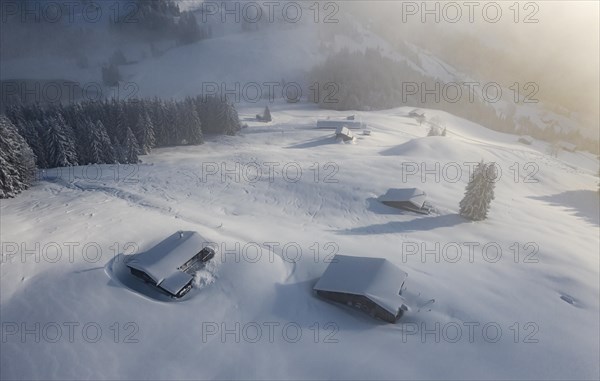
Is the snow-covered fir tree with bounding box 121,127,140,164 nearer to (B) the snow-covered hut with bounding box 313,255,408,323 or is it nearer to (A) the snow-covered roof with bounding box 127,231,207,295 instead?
(A) the snow-covered roof with bounding box 127,231,207,295

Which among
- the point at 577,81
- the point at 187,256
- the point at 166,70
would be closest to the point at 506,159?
the point at 187,256

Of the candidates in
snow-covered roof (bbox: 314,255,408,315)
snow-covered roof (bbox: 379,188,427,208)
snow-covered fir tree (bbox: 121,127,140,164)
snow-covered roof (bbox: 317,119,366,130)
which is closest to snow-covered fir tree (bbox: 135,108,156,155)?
snow-covered fir tree (bbox: 121,127,140,164)

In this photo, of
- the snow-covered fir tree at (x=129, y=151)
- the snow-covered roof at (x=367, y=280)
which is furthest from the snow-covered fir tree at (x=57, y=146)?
the snow-covered roof at (x=367, y=280)

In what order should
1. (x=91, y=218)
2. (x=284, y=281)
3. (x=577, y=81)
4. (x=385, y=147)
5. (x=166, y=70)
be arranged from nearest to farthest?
1. (x=284, y=281)
2. (x=91, y=218)
3. (x=385, y=147)
4. (x=166, y=70)
5. (x=577, y=81)

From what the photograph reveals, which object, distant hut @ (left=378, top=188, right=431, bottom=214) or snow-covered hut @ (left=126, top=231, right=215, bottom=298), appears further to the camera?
distant hut @ (left=378, top=188, right=431, bottom=214)

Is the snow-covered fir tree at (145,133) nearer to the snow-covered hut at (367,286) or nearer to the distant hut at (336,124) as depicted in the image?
the distant hut at (336,124)

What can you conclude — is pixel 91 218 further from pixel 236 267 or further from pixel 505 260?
pixel 505 260

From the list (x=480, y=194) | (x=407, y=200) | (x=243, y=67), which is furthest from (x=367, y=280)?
(x=243, y=67)

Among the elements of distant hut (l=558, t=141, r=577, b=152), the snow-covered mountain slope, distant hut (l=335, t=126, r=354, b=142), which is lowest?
distant hut (l=558, t=141, r=577, b=152)
